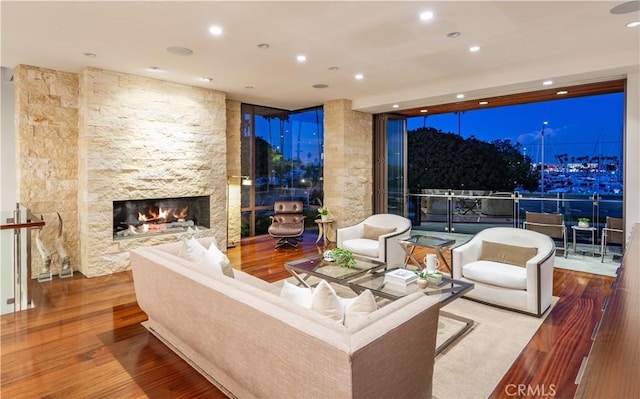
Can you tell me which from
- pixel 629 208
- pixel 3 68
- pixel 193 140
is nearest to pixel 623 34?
pixel 629 208

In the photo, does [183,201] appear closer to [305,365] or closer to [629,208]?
[305,365]

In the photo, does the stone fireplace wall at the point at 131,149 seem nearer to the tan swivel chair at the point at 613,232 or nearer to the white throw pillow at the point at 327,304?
the white throw pillow at the point at 327,304

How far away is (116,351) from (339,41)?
373cm

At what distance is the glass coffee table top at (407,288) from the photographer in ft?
10.0

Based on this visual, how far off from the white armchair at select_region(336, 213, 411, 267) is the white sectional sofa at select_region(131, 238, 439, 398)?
2.95 m

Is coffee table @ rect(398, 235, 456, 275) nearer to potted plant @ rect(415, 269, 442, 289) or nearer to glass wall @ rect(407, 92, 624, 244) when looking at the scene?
potted plant @ rect(415, 269, 442, 289)

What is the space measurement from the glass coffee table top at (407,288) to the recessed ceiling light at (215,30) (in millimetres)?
2870

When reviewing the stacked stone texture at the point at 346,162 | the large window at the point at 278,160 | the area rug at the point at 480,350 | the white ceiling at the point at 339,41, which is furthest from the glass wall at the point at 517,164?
the area rug at the point at 480,350

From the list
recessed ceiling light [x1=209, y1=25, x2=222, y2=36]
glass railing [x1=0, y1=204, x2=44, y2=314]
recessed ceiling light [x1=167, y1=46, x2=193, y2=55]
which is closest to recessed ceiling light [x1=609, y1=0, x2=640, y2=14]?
recessed ceiling light [x1=209, y1=25, x2=222, y2=36]

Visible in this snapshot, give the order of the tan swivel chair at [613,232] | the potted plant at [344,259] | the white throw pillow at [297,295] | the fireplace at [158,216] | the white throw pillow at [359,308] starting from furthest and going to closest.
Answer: the fireplace at [158,216], the tan swivel chair at [613,232], the potted plant at [344,259], the white throw pillow at [297,295], the white throw pillow at [359,308]

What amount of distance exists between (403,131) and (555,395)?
6.40 m

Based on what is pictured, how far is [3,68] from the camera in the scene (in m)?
5.08

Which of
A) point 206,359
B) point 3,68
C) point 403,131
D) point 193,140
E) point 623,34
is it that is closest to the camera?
point 206,359

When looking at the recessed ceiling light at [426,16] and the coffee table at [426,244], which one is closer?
the recessed ceiling light at [426,16]
